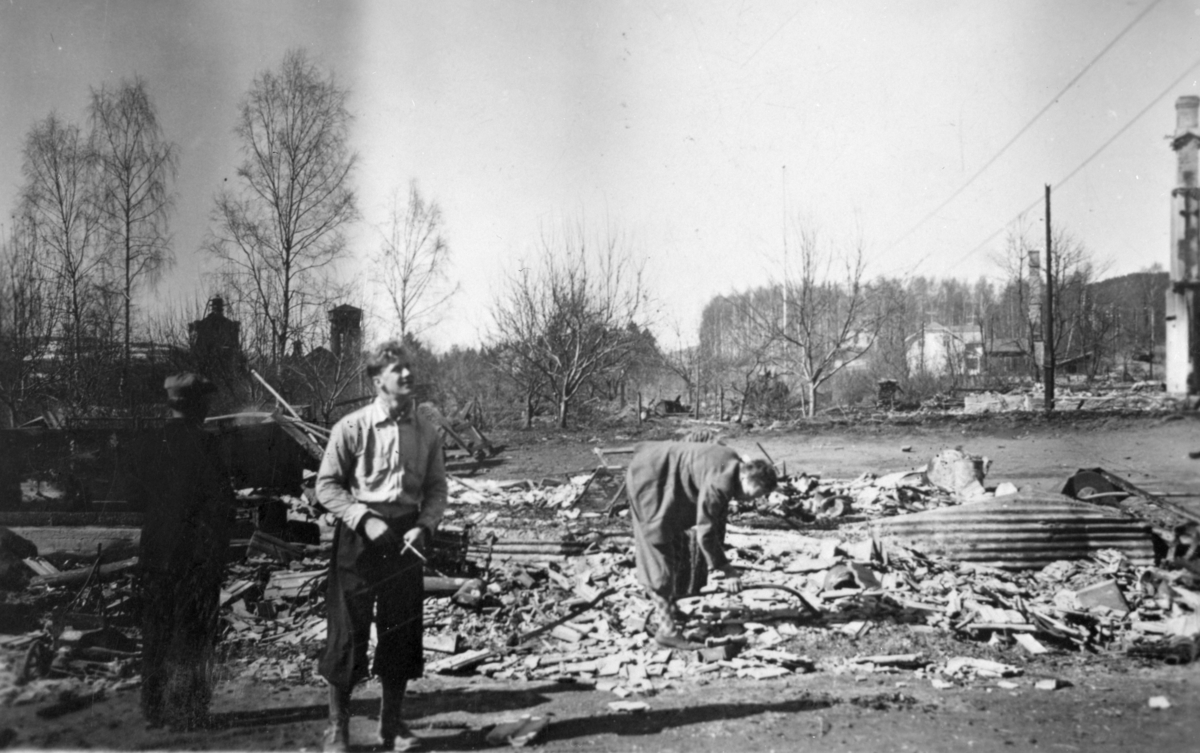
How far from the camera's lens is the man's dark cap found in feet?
10.7

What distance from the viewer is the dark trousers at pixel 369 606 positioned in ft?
9.03

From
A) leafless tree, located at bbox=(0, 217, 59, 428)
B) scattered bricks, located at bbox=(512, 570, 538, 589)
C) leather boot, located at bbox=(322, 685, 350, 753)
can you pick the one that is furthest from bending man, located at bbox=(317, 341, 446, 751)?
leafless tree, located at bbox=(0, 217, 59, 428)

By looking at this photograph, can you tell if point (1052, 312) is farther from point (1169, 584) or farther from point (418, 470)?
point (418, 470)

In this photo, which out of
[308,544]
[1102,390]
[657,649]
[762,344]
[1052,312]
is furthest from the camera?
[1102,390]

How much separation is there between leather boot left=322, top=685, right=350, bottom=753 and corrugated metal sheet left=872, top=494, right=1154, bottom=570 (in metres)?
4.50

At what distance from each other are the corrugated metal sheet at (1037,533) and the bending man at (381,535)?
169 inches

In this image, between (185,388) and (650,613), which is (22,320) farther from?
(650,613)

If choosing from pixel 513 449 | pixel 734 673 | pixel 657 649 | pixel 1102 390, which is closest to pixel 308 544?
pixel 657 649

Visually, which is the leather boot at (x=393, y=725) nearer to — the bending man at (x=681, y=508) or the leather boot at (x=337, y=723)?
the leather boot at (x=337, y=723)

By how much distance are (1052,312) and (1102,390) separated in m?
2.08

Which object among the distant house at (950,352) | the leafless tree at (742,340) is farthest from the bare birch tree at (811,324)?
the distant house at (950,352)

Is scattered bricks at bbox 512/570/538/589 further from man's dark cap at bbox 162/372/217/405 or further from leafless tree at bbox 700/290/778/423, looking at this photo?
leafless tree at bbox 700/290/778/423

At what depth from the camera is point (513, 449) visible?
403 inches

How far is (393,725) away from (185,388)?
180 cm
